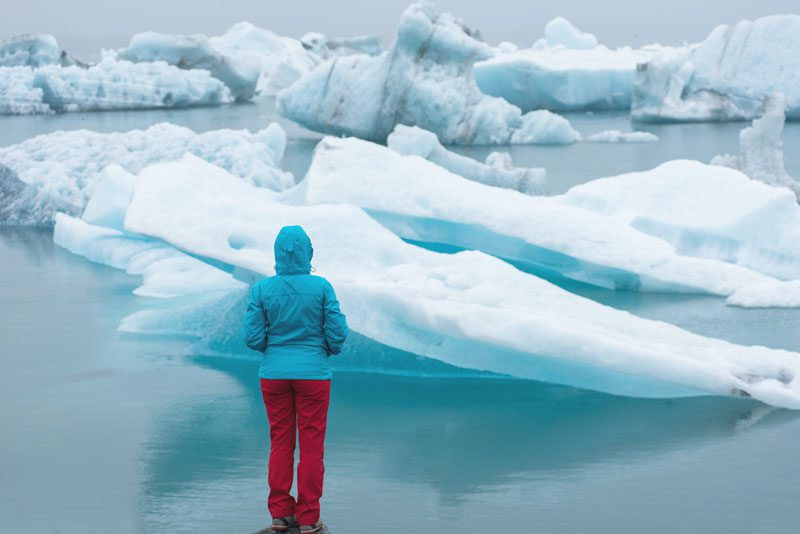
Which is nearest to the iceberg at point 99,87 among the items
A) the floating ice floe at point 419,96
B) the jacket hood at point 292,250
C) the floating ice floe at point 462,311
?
the floating ice floe at point 419,96

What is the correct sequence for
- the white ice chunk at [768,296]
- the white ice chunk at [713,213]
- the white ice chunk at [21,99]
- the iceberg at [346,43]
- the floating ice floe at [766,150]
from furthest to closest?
the iceberg at [346,43] < the white ice chunk at [21,99] < the floating ice floe at [766,150] < the white ice chunk at [713,213] < the white ice chunk at [768,296]

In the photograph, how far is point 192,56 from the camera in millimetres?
26203

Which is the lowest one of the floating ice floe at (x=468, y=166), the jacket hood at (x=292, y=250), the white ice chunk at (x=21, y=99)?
the jacket hood at (x=292, y=250)

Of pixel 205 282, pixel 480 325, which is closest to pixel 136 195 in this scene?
pixel 205 282

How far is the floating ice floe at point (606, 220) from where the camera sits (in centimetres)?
659

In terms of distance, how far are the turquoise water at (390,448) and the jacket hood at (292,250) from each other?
0.83m

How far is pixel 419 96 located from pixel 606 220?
28.8 feet

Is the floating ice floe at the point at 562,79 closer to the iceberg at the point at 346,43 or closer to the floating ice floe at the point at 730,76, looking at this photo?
the floating ice floe at the point at 730,76

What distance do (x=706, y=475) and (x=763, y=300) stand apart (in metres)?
2.80

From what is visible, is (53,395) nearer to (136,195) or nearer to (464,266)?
(136,195)

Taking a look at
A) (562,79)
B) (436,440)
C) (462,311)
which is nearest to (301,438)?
(436,440)

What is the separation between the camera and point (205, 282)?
6.73 meters

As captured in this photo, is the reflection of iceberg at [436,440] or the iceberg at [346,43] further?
the iceberg at [346,43]

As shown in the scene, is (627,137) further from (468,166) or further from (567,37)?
(567,37)
